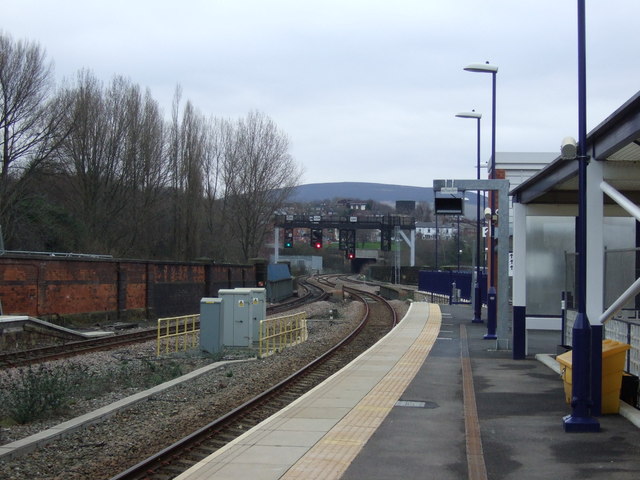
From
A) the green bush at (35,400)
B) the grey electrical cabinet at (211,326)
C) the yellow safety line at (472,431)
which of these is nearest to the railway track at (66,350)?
the grey electrical cabinet at (211,326)

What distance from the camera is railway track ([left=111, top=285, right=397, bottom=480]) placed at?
8.77 m

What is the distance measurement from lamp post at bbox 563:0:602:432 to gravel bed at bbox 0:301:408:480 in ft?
17.4

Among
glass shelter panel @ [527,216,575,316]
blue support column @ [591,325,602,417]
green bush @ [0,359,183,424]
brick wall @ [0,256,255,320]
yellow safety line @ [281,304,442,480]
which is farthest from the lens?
brick wall @ [0,256,255,320]

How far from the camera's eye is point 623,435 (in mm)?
9594

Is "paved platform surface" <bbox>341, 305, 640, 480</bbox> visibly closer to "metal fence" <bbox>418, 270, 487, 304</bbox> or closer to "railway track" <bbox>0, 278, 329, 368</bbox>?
"railway track" <bbox>0, 278, 329, 368</bbox>

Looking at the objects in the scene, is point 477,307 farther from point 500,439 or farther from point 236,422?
point 500,439

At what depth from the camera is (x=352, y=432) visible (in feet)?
32.6

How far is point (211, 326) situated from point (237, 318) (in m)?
1.13

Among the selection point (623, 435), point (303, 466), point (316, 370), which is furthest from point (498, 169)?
point (303, 466)

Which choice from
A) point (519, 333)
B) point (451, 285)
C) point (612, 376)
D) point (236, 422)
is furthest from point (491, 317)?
point (451, 285)

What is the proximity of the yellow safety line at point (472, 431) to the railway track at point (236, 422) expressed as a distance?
3.10 meters

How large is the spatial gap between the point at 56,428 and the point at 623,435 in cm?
739

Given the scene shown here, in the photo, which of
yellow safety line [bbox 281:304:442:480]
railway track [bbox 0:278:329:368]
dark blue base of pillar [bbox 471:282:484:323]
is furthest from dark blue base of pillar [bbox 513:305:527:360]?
dark blue base of pillar [bbox 471:282:484:323]

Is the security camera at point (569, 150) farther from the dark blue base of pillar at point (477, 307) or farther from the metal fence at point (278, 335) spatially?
the dark blue base of pillar at point (477, 307)
